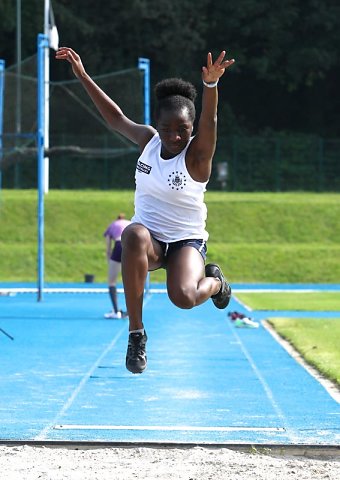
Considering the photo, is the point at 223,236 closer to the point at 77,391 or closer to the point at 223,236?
the point at 223,236

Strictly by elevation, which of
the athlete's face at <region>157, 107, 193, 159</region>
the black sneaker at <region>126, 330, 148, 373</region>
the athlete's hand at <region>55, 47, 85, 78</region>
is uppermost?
the athlete's hand at <region>55, 47, 85, 78</region>

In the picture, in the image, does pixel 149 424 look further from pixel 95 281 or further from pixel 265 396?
pixel 95 281

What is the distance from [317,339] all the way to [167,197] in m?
9.04

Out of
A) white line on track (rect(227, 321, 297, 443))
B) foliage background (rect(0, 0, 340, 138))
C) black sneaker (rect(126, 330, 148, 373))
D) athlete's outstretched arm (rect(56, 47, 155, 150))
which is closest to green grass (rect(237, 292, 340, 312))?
white line on track (rect(227, 321, 297, 443))

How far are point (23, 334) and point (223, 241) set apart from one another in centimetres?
1904

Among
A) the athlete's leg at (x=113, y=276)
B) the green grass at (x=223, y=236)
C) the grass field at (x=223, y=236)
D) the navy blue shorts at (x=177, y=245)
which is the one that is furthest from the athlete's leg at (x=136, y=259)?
the green grass at (x=223, y=236)

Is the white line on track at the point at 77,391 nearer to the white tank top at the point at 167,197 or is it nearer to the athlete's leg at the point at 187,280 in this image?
the athlete's leg at the point at 187,280

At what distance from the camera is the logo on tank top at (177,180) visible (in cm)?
732

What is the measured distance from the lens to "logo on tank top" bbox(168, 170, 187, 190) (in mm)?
7324

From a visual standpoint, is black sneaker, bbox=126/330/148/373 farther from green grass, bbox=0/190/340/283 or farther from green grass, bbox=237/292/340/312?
green grass, bbox=0/190/340/283

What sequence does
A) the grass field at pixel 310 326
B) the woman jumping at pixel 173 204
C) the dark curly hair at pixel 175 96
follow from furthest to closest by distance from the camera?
the grass field at pixel 310 326
the dark curly hair at pixel 175 96
the woman jumping at pixel 173 204

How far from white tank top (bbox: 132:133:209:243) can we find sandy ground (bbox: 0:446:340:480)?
142 cm

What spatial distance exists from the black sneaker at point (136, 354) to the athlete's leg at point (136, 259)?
0.13 metres

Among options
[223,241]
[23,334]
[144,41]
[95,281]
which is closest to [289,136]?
[144,41]
